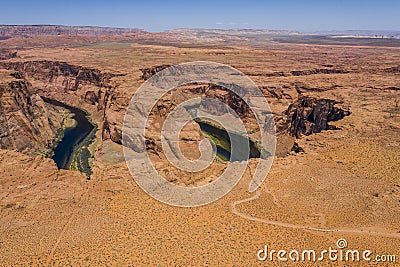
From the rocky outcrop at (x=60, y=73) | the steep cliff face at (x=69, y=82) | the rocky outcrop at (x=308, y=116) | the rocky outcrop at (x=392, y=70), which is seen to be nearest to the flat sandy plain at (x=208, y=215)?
the rocky outcrop at (x=308, y=116)

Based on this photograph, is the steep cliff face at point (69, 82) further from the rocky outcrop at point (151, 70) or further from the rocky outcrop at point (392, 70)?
the rocky outcrop at point (392, 70)

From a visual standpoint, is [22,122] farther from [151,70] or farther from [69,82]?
[151,70]

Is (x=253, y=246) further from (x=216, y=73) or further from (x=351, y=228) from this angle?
(x=216, y=73)

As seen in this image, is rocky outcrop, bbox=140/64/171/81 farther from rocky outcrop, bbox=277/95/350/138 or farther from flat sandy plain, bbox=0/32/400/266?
flat sandy plain, bbox=0/32/400/266

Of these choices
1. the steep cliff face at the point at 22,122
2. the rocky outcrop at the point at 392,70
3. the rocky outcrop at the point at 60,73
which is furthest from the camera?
the rocky outcrop at the point at 60,73

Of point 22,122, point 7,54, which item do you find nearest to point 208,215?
point 22,122

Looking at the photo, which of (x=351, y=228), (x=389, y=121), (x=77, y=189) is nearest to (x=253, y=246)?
(x=351, y=228)
